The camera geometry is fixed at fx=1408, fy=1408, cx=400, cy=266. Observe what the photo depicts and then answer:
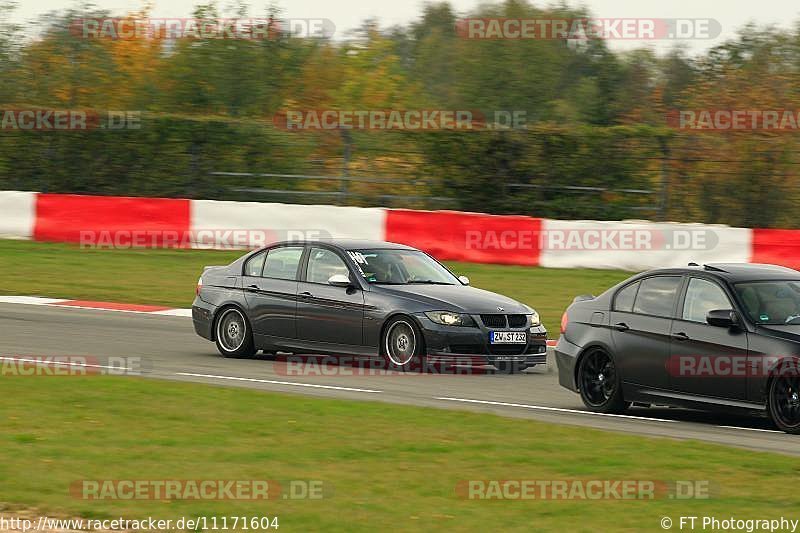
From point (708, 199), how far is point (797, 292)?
52.4 feet

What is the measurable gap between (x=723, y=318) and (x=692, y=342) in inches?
16.7

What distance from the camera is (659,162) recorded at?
27750 mm

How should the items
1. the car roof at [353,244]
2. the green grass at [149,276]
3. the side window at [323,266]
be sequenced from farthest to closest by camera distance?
the green grass at [149,276] → the car roof at [353,244] → the side window at [323,266]

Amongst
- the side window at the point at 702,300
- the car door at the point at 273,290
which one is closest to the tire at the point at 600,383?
the side window at the point at 702,300

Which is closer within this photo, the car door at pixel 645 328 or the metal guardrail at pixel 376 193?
the car door at pixel 645 328

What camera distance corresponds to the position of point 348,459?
9242 mm

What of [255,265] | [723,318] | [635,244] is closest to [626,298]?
[723,318]

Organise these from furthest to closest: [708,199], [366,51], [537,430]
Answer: [366,51]
[708,199]
[537,430]

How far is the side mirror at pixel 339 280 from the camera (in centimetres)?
1527

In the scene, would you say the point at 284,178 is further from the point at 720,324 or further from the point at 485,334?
the point at 720,324

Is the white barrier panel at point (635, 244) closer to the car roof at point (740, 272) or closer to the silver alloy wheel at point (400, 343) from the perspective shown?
the silver alloy wheel at point (400, 343)

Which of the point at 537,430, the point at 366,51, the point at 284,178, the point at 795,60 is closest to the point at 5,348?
the point at 537,430

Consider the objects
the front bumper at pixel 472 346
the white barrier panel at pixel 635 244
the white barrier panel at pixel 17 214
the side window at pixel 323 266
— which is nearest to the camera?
the front bumper at pixel 472 346

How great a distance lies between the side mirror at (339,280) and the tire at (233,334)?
1.21m
